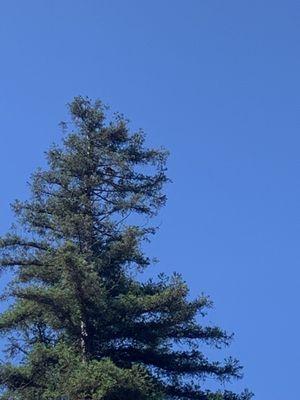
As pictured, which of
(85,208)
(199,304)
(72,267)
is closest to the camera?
(72,267)

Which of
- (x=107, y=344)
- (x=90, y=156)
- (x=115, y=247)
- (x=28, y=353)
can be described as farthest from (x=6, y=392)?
(x=90, y=156)

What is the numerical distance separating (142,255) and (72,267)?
472 centimetres

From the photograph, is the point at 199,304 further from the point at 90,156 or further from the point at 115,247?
the point at 90,156

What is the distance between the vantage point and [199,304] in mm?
27109

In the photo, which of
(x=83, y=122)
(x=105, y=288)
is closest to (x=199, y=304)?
(x=105, y=288)

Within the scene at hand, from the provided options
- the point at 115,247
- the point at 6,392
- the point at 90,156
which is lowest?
the point at 6,392

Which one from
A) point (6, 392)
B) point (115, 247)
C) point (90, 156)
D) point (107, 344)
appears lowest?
point (6, 392)

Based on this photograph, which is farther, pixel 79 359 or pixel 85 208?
pixel 85 208

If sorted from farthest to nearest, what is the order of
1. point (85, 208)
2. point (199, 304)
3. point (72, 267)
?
point (85, 208)
point (199, 304)
point (72, 267)

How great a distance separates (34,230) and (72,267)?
16.8 feet

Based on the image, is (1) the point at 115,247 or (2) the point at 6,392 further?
(1) the point at 115,247

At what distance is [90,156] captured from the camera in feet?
99.5

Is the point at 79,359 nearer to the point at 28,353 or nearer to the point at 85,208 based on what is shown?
the point at 28,353

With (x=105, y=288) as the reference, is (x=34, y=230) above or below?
above
